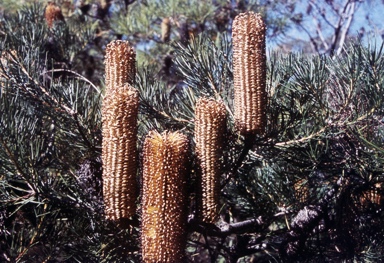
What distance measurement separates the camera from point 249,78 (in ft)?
2.25

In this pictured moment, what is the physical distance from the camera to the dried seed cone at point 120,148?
625 mm

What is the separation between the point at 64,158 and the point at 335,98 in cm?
44

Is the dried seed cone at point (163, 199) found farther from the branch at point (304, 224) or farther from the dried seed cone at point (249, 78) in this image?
the branch at point (304, 224)

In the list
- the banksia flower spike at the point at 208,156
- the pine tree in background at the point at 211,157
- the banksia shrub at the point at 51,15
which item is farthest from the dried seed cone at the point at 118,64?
the banksia shrub at the point at 51,15

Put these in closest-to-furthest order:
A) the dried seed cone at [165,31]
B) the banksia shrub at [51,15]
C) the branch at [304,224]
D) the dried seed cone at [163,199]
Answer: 1. the dried seed cone at [163,199]
2. the branch at [304,224]
3. the banksia shrub at [51,15]
4. the dried seed cone at [165,31]

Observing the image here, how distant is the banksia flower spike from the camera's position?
2.11ft

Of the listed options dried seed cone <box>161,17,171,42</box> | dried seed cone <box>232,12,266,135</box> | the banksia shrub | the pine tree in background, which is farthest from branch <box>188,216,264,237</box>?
dried seed cone <box>161,17,171,42</box>

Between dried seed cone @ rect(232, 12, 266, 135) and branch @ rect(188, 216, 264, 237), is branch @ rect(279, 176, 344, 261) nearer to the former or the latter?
branch @ rect(188, 216, 264, 237)

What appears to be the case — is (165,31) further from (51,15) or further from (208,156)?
(208,156)

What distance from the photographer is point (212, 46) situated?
917 mm

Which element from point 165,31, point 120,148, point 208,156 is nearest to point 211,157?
point 208,156

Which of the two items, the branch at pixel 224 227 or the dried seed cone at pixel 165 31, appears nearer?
the branch at pixel 224 227

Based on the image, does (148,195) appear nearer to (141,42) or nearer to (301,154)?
(301,154)

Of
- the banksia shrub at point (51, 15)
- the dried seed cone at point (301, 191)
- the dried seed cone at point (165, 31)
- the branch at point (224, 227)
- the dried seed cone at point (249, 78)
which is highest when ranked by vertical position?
the dried seed cone at point (165, 31)
